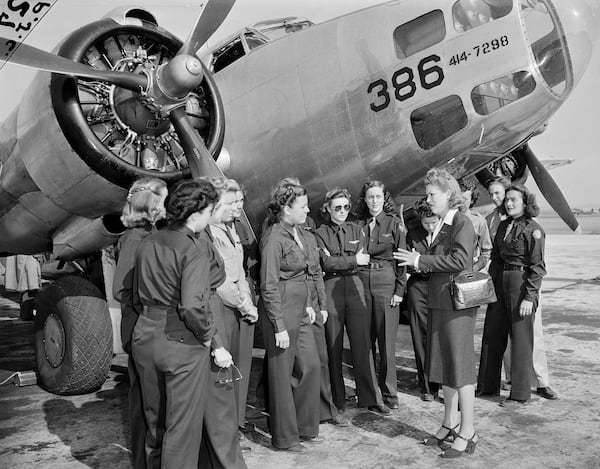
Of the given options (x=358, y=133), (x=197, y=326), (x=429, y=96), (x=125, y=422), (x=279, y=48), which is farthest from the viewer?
(x=279, y=48)

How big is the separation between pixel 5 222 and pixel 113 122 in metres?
2.09

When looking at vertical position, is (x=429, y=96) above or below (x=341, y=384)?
above

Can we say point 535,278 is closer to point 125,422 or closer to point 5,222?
point 125,422

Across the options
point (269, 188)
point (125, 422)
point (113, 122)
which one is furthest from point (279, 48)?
point (125, 422)

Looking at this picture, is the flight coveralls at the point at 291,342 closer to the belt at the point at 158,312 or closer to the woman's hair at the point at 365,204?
the woman's hair at the point at 365,204

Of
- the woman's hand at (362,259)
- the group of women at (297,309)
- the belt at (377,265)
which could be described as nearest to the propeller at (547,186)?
the group of women at (297,309)

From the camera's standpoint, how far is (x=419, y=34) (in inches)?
210

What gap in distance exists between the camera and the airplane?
500 cm

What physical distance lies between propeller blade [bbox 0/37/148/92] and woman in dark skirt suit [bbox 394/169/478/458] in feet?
8.69

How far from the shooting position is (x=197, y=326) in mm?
3104

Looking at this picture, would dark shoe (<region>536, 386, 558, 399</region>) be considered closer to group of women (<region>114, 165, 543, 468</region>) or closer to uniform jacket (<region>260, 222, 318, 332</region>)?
group of women (<region>114, 165, 543, 468</region>)

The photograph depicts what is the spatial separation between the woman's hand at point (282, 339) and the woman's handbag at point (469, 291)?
1.19 metres

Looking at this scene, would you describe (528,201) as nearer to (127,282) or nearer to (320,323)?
(320,323)

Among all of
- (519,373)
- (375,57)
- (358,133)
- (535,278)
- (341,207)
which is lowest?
(519,373)
